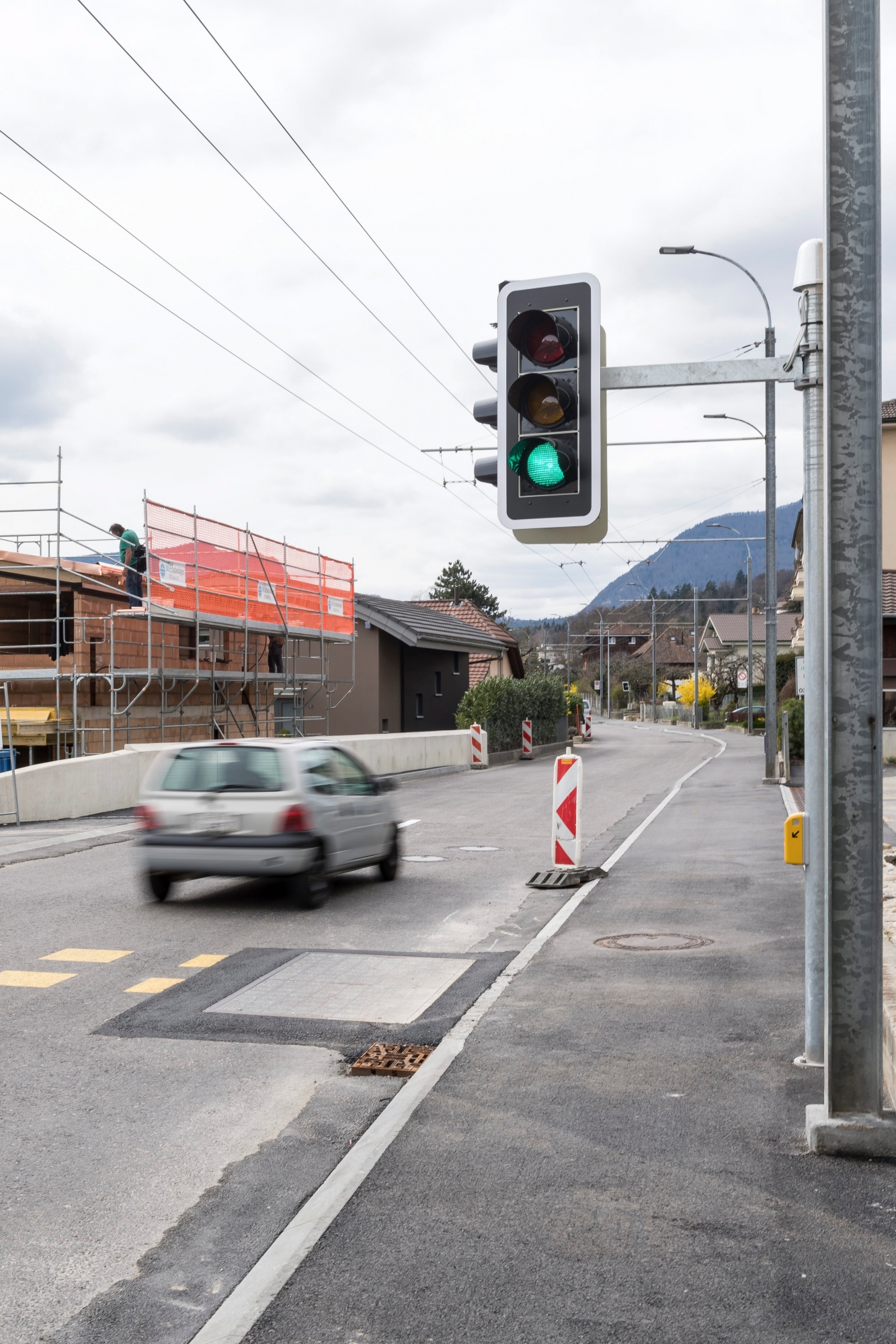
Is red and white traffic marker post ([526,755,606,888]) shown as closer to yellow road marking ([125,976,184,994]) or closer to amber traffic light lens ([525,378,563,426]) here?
yellow road marking ([125,976,184,994])

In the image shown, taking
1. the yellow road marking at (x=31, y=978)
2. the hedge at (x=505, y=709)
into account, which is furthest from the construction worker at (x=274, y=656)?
the yellow road marking at (x=31, y=978)

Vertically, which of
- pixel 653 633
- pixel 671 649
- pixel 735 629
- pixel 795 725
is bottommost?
pixel 795 725

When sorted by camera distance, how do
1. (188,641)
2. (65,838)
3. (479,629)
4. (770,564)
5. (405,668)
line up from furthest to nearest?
(479,629) → (405,668) → (770,564) → (188,641) → (65,838)

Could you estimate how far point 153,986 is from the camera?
312 inches

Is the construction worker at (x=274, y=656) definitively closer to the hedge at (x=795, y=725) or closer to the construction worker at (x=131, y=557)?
the construction worker at (x=131, y=557)

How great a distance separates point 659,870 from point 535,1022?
680 centimetres

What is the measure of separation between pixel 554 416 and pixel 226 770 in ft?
20.3

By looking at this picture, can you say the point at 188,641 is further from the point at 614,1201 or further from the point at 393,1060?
the point at 614,1201

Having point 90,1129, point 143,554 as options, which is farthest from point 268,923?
point 143,554

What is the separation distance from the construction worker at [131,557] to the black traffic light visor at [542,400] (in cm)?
1823

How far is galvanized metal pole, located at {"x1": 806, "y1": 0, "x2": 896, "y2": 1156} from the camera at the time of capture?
4703 millimetres

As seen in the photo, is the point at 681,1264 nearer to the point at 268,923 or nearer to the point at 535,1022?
A: the point at 535,1022

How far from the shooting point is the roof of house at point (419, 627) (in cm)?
4088

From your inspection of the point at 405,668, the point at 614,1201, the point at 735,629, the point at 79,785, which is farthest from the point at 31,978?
the point at 735,629
